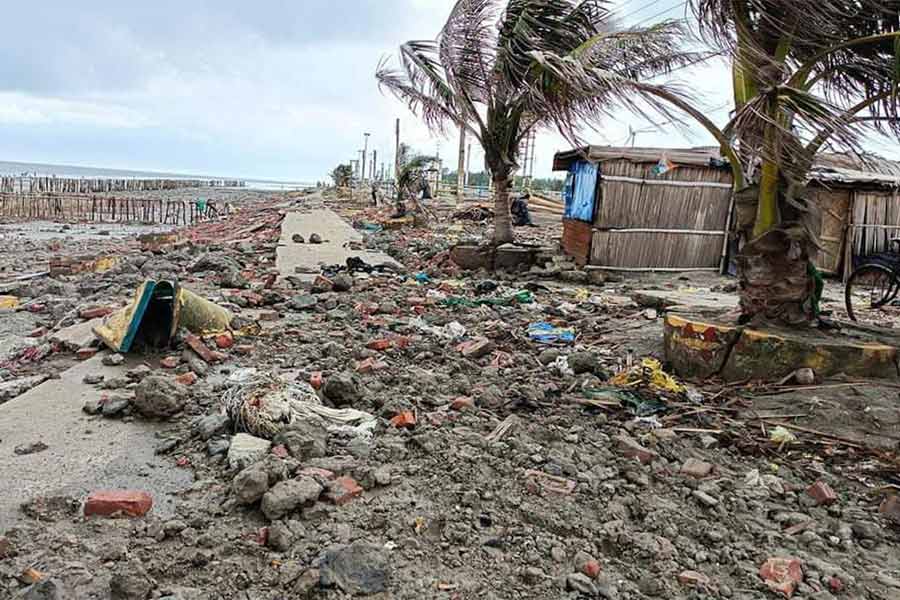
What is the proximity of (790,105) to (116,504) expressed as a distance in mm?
4106

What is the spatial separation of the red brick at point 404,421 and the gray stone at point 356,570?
1231 millimetres

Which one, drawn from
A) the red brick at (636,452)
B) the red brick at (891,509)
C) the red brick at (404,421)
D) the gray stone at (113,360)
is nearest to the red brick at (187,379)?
the gray stone at (113,360)

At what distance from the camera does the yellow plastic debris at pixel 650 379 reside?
4418 mm

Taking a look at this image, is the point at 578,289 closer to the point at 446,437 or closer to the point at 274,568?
the point at 446,437

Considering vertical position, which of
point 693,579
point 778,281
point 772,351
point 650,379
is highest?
point 778,281

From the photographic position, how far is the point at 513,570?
232cm

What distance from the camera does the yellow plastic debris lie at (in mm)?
4418

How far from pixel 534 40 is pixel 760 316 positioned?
5285mm

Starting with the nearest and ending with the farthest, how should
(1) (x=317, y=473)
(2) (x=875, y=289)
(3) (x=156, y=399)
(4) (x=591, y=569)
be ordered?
(4) (x=591, y=569)
(1) (x=317, y=473)
(3) (x=156, y=399)
(2) (x=875, y=289)

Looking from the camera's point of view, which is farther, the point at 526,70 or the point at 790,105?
the point at 526,70

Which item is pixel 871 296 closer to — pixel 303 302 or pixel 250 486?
pixel 303 302

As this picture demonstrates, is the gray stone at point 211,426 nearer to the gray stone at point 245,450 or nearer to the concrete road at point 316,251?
the gray stone at point 245,450

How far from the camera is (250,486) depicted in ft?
8.61

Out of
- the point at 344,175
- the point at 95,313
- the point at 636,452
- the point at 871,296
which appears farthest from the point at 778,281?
the point at 344,175
